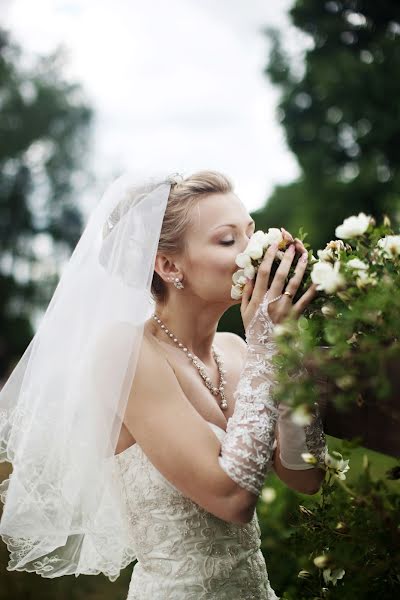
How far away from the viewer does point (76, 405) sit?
2584mm

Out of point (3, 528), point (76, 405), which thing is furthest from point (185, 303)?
point (3, 528)

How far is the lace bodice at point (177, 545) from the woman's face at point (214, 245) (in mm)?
578

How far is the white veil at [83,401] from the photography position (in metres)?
2.56

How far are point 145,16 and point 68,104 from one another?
568cm

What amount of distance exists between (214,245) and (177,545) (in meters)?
1.20

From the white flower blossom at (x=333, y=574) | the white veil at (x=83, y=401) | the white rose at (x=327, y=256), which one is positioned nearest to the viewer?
the white flower blossom at (x=333, y=574)

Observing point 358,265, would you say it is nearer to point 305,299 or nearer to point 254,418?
point 305,299

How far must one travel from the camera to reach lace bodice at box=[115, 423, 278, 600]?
2.58 metres

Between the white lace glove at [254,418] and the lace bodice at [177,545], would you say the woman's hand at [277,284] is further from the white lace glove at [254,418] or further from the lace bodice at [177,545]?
the lace bodice at [177,545]

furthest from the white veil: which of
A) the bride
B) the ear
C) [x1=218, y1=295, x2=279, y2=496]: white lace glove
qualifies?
[x1=218, y1=295, x2=279, y2=496]: white lace glove

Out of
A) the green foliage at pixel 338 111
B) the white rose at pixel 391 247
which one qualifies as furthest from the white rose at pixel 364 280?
the green foliage at pixel 338 111

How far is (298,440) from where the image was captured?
250 cm

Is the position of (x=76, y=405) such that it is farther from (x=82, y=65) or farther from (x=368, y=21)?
(x=82, y=65)

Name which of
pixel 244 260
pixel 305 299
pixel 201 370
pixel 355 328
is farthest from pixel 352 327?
pixel 201 370
